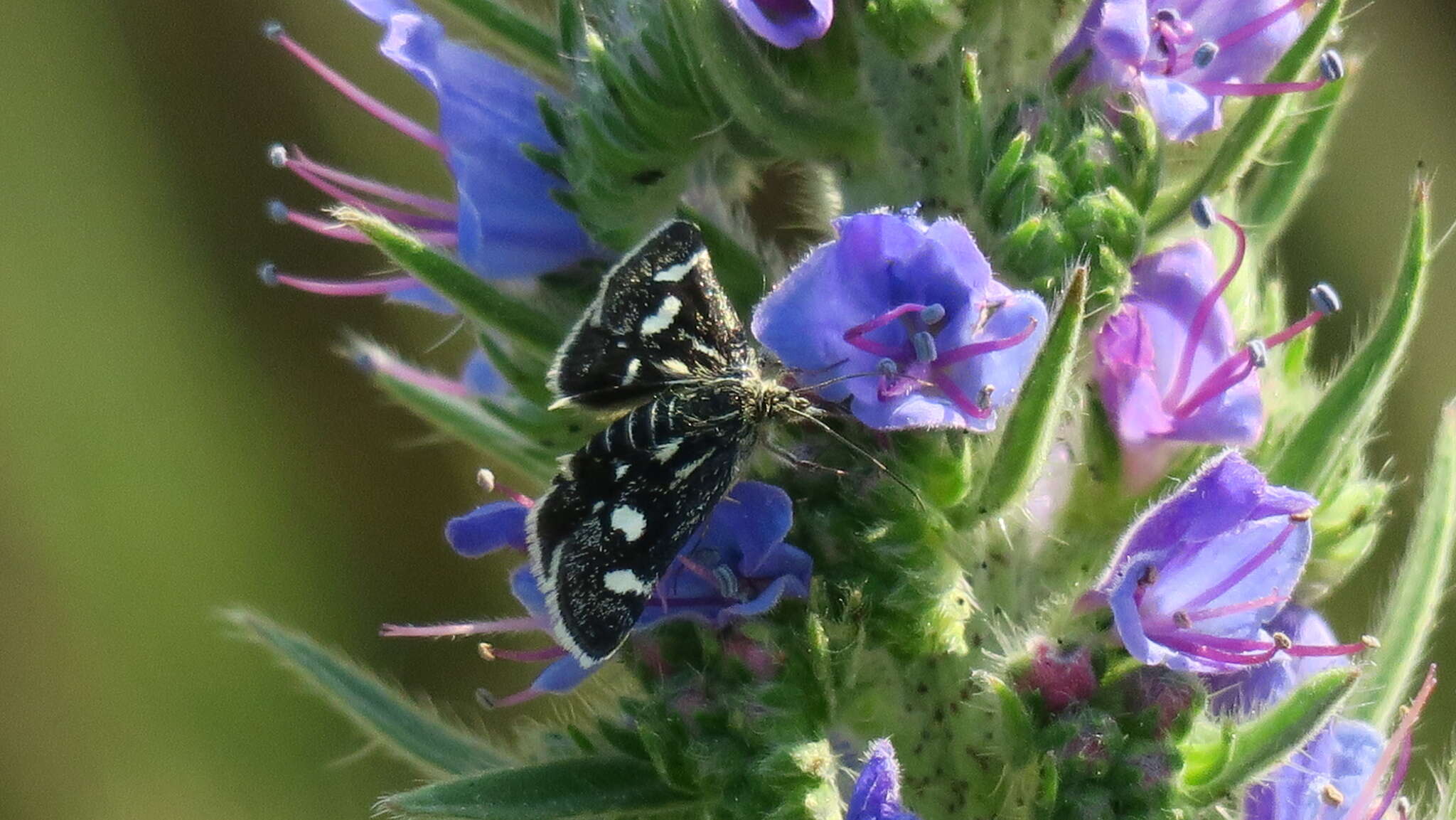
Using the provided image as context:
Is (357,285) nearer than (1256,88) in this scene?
No

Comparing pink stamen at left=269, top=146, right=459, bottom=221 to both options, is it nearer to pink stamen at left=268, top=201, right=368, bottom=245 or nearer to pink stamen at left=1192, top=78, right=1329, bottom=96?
pink stamen at left=268, top=201, right=368, bottom=245

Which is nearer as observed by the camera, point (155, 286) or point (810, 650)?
point (810, 650)

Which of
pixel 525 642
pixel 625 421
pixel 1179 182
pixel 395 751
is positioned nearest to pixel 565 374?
pixel 625 421

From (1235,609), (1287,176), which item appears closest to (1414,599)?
(1235,609)

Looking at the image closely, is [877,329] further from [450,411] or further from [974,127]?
[450,411]

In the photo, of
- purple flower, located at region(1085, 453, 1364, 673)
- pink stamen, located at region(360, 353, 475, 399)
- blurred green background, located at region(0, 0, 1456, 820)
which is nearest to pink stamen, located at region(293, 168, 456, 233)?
pink stamen, located at region(360, 353, 475, 399)

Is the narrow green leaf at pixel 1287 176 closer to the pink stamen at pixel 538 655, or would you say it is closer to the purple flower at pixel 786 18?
the purple flower at pixel 786 18

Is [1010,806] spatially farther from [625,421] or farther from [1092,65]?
[1092,65]
